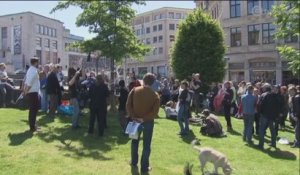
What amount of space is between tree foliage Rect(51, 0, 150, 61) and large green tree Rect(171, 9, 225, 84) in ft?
26.8

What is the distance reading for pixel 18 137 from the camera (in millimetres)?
12477

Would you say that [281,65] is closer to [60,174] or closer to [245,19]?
[245,19]

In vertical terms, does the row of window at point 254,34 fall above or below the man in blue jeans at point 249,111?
above

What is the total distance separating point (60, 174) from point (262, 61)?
44519 millimetres

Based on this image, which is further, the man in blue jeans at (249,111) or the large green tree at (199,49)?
the large green tree at (199,49)

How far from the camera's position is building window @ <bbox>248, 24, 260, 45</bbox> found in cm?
5159

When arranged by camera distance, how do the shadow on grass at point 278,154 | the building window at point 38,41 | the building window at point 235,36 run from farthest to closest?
the building window at point 38,41, the building window at point 235,36, the shadow on grass at point 278,154


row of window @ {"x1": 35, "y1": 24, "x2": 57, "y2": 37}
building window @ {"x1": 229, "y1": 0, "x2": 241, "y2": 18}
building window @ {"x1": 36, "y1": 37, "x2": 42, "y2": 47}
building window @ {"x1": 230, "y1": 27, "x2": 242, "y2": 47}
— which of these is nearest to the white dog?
building window @ {"x1": 230, "y1": 27, "x2": 242, "y2": 47}

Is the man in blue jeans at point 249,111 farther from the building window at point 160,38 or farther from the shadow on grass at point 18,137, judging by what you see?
the building window at point 160,38

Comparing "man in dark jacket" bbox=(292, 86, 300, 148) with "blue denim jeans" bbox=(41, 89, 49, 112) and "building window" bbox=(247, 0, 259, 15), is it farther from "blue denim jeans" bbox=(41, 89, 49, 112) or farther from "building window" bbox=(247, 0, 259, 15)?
"building window" bbox=(247, 0, 259, 15)

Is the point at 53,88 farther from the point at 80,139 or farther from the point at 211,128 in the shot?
the point at 211,128

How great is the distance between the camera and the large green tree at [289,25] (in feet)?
33.3

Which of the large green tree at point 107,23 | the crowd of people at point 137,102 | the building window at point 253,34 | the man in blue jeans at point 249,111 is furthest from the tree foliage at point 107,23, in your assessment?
the building window at point 253,34

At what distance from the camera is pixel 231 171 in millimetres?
10180
